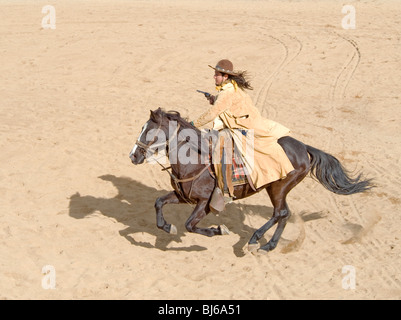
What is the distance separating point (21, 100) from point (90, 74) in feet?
9.29

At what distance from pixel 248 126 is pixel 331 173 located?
1.95m

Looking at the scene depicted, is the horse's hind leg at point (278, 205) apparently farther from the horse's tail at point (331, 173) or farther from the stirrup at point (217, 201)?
the stirrup at point (217, 201)

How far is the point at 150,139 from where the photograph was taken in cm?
979

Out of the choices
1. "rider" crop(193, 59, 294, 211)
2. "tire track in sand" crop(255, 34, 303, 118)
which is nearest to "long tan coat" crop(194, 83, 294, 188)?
"rider" crop(193, 59, 294, 211)

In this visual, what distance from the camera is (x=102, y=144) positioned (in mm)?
14859

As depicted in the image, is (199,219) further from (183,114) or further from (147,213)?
(183,114)

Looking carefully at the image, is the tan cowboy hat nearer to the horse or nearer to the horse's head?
the horse

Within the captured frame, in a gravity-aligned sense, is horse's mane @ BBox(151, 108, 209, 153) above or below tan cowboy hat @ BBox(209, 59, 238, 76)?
below

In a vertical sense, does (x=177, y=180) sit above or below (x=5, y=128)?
below

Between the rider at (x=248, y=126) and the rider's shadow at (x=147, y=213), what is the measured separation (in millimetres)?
1634

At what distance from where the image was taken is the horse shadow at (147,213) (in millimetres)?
11359

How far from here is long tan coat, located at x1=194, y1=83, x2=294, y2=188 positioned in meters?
10.1

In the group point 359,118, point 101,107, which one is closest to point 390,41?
point 359,118

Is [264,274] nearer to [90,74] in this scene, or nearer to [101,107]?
[101,107]
